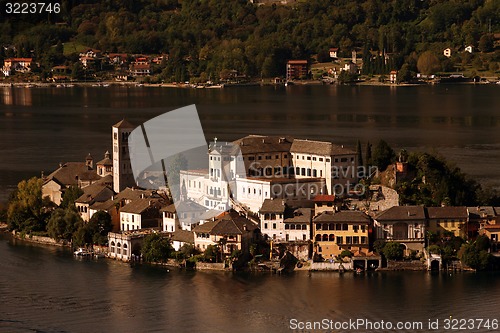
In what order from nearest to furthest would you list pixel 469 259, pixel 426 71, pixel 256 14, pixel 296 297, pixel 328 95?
pixel 296 297 < pixel 469 259 < pixel 328 95 < pixel 426 71 < pixel 256 14

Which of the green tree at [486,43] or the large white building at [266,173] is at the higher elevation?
the green tree at [486,43]

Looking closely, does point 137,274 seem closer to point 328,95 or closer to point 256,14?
point 328,95

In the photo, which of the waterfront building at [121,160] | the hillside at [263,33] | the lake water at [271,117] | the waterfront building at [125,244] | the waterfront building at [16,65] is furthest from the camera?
the waterfront building at [16,65]

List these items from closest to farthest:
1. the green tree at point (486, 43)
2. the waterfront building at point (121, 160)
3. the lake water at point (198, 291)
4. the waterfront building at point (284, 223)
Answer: the lake water at point (198, 291) → the waterfront building at point (284, 223) → the waterfront building at point (121, 160) → the green tree at point (486, 43)

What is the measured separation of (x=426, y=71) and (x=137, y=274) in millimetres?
70506

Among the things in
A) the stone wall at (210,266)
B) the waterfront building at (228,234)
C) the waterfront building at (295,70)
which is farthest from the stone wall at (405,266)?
the waterfront building at (295,70)

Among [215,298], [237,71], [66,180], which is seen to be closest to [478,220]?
[215,298]

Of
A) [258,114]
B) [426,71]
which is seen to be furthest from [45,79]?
[258,114]

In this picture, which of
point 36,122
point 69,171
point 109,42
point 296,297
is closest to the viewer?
point 296,297

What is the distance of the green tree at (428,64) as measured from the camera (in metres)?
95.6

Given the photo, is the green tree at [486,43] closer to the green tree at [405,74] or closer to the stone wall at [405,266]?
the green tree at [405,74]

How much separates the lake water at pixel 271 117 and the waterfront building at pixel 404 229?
8.36m

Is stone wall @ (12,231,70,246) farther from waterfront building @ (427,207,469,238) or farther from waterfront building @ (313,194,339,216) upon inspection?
waterfront building @ (427,207,469,238)

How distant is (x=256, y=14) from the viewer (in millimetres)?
117562
